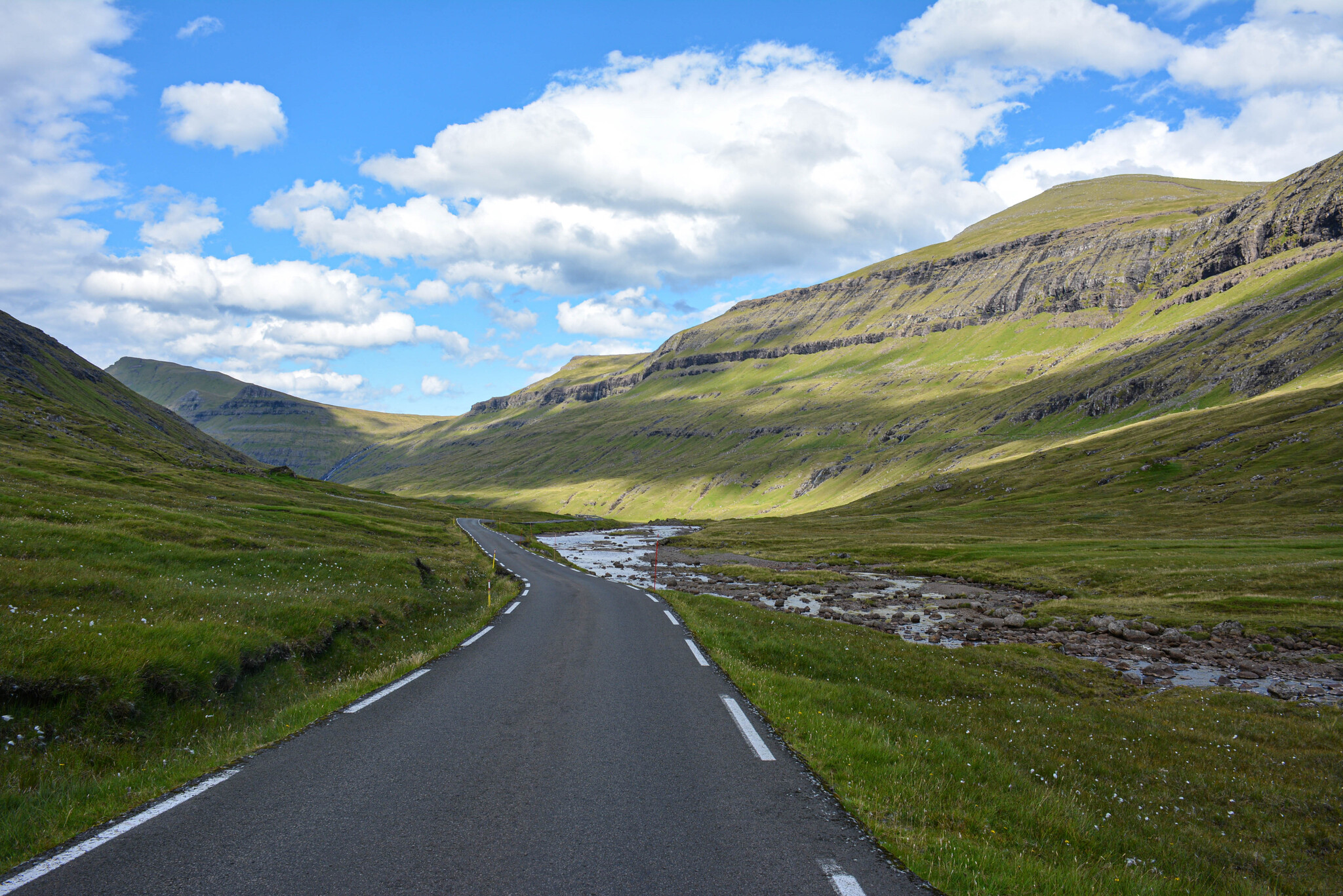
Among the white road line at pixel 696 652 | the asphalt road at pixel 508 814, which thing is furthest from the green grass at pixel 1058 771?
the asphalt road at pixel 508 814

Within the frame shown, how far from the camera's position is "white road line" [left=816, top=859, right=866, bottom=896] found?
5605 mm

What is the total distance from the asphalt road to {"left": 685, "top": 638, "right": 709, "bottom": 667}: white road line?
12.9 feet

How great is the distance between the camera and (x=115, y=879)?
17.9 feet

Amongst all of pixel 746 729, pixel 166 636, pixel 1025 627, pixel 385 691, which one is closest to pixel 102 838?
pixel 385 691

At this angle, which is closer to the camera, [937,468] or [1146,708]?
[1146,708]

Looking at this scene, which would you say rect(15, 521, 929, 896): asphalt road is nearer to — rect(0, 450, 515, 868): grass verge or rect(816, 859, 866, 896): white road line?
rect(816, 859, 866, 896): white road line

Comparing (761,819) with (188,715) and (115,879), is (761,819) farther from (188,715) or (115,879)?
(188,715)

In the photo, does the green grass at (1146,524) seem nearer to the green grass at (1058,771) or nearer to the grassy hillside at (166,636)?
the green grass at (1058,771)

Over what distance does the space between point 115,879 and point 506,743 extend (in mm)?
4871

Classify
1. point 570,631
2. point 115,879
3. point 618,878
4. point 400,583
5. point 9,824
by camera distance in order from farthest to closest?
point 400,583 → point 570,631 → point 9,824 → point 618,878 → point 115,879

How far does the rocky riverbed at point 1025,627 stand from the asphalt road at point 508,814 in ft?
67.8

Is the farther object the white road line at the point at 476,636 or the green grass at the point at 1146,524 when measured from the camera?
the green grass at the point at 1146,524

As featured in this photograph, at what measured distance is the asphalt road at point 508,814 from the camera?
225 inches

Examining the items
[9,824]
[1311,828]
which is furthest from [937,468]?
[9,824]
